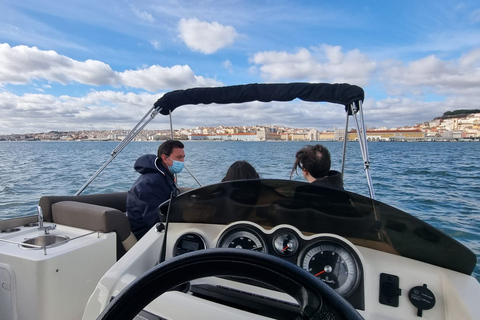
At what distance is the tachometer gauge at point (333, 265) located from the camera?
150cm

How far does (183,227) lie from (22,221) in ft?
5.23

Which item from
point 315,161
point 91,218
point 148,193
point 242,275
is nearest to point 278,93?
point 315,161

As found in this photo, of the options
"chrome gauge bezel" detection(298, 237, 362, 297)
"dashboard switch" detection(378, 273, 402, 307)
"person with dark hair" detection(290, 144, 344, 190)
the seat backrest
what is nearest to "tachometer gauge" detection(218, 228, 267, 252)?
"chrome gauge bezel" detection(298, 237, 362, 297)

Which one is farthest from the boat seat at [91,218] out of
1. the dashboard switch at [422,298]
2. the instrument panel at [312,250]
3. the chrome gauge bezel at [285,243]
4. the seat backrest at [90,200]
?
the dashboard switch at [422,298]

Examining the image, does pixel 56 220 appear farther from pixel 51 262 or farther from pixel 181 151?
pixel 181 151

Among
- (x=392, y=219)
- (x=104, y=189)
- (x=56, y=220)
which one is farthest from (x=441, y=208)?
(x=104, y=189)

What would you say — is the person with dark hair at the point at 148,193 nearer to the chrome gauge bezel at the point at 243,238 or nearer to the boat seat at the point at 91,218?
the boat seat at the point at 91,218

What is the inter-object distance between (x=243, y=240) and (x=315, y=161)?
955 mm

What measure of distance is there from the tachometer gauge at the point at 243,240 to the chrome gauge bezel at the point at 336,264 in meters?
0.24

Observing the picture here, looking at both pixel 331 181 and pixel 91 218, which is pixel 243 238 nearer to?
pixel 331 181

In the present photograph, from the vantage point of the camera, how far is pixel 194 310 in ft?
3.90

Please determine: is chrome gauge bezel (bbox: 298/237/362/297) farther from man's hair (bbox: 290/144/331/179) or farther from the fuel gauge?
man's hair (bbox: 290/144/331/179)

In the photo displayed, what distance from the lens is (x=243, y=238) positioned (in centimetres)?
178

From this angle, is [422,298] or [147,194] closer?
[422,298]
